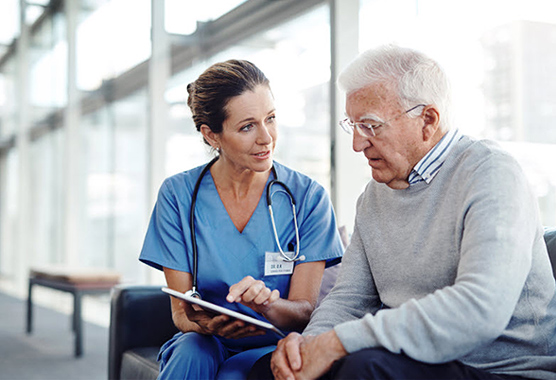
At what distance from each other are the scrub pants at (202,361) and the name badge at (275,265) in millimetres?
223

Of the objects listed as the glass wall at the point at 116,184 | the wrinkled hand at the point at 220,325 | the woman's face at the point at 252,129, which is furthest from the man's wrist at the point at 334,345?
the glass wall at the point at 116,184

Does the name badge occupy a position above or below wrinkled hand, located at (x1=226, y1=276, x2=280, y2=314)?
above

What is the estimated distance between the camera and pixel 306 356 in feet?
4.01

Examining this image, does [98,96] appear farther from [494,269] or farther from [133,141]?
[494,269]

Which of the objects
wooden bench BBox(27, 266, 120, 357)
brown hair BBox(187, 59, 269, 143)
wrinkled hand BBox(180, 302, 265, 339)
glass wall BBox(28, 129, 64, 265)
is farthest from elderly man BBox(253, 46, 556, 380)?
glass wall BBox(28, 129, 64, 265)

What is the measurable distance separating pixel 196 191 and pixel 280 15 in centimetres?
181

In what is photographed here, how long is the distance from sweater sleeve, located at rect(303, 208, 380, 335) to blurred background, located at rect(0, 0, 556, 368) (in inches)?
16.9

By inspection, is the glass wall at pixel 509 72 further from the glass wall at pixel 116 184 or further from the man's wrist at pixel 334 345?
the glass wall at pixel 116 184

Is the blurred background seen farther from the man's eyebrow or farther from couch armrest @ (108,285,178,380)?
couch armrest @ (108,285,178,380)

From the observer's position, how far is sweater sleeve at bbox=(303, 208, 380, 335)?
4.95ft

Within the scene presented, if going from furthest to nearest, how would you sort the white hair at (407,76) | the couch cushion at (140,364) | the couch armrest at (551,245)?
1. the couch cushion at (140,364)
2. the couch armrest at (551,245)
3. the white hair at (407,76)

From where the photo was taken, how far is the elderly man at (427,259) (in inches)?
42.8

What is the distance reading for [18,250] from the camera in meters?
8.27

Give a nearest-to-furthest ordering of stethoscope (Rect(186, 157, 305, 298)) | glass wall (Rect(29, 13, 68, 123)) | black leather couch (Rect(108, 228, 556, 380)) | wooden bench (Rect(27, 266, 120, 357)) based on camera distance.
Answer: stethoscope (Rect(186, 157, 305, 298))
black leather couch (Rect(108, 228, 556, 380))
wooden bench (Rect(27, 266, 120, 357))
glass wall (Rect(29, 13, 68, 123))
